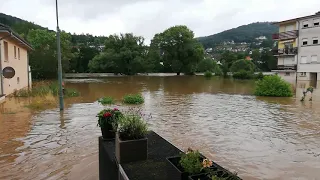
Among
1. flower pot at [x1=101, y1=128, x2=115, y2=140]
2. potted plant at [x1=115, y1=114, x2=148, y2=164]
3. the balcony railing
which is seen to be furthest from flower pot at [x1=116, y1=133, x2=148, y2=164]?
the balcony railing

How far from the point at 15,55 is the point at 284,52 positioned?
3835 centimetres

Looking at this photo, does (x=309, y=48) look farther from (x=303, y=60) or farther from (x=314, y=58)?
(x=303, y=60)

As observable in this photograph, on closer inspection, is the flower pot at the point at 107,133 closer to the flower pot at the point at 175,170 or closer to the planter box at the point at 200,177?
the flower pot at the point at 175,170

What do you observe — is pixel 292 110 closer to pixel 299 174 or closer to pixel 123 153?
pixel 299 174

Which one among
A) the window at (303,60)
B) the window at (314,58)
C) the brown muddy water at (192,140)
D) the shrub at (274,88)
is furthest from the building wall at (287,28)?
the brown muddy water at (192,140)

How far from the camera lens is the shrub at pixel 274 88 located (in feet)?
64.1

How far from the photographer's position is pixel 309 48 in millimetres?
38656

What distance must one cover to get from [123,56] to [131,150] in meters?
56.3

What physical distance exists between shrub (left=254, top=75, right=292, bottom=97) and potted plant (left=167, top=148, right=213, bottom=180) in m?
18.5

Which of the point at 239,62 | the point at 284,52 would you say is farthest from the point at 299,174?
the point at 239,62

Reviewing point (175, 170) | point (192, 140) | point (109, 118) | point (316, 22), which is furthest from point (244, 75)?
point (175, 170)

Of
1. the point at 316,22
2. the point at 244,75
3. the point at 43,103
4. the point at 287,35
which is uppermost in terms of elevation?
the point at 316,22

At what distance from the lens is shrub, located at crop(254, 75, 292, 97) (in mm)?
19547

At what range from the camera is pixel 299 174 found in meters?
5.57
